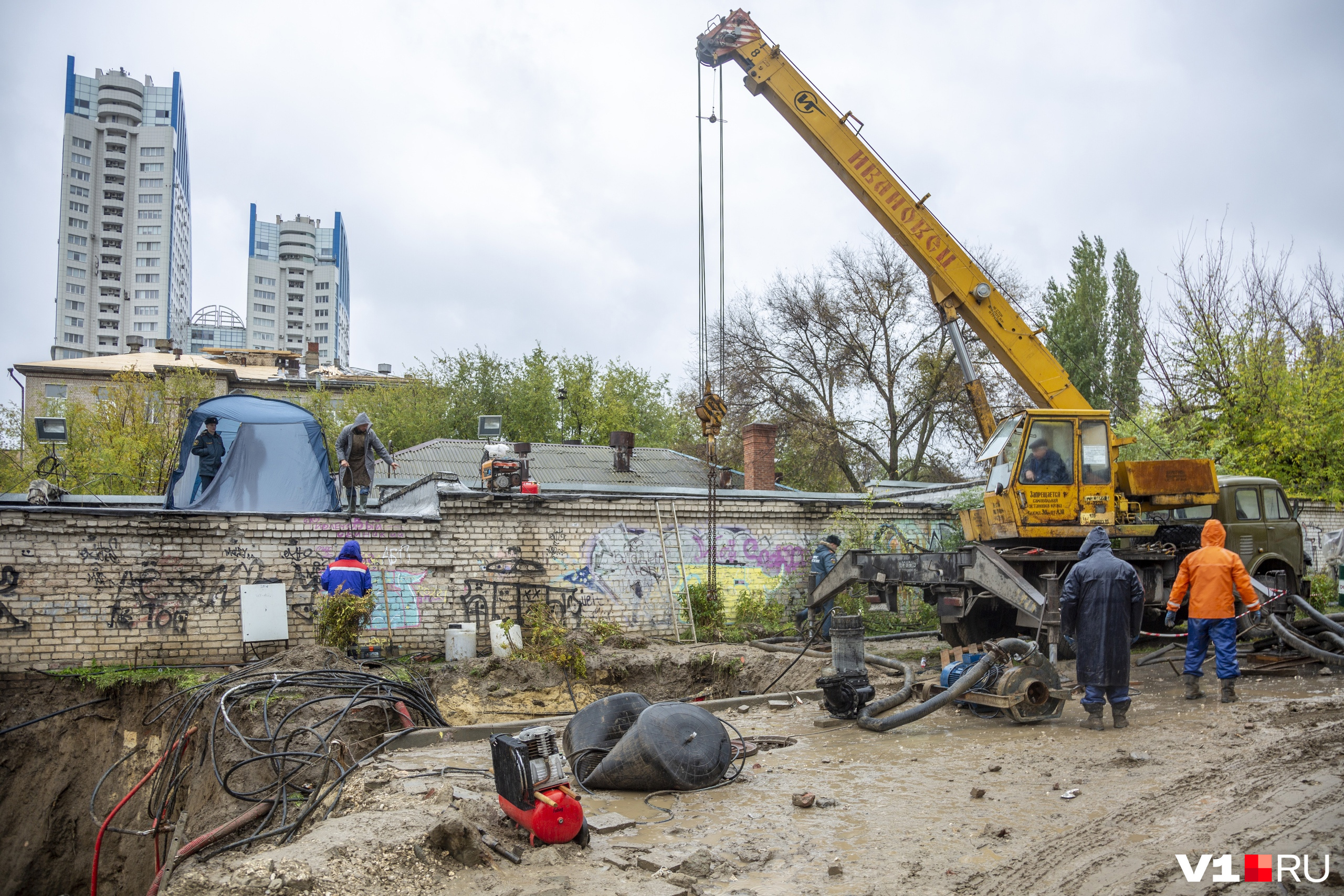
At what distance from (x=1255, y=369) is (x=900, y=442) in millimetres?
11735

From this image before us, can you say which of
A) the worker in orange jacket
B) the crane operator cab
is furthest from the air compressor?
the crane operator cab

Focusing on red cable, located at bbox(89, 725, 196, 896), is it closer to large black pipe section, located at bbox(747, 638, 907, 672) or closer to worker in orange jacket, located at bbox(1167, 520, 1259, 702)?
large black pipe section, located at bbox(747, 638, 907, 672)

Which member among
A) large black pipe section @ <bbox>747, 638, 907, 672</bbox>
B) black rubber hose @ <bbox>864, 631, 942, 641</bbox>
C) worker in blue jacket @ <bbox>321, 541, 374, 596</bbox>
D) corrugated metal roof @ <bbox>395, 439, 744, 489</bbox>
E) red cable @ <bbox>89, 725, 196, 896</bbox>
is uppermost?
corrugated metal roof @ <bbox>395, 439, 744, 489</bbox>

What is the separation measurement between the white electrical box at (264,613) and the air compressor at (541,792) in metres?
6.80

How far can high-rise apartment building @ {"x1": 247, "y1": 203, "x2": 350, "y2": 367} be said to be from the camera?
104812 millimetres

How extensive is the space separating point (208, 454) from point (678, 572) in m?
7.38

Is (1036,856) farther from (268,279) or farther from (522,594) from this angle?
(268,279)

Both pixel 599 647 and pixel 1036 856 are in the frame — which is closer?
pixel 1036 856

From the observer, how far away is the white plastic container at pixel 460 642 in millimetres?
10797

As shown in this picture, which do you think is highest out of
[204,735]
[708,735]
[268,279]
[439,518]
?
[268,279]

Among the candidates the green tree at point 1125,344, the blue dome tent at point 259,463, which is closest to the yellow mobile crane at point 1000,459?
the blue dome tent at point 259,463

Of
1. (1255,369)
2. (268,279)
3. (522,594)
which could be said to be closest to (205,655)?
(522,594)

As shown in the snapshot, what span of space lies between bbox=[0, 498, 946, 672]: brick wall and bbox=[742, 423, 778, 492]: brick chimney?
4.88 metres

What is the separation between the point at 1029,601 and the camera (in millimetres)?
8617
